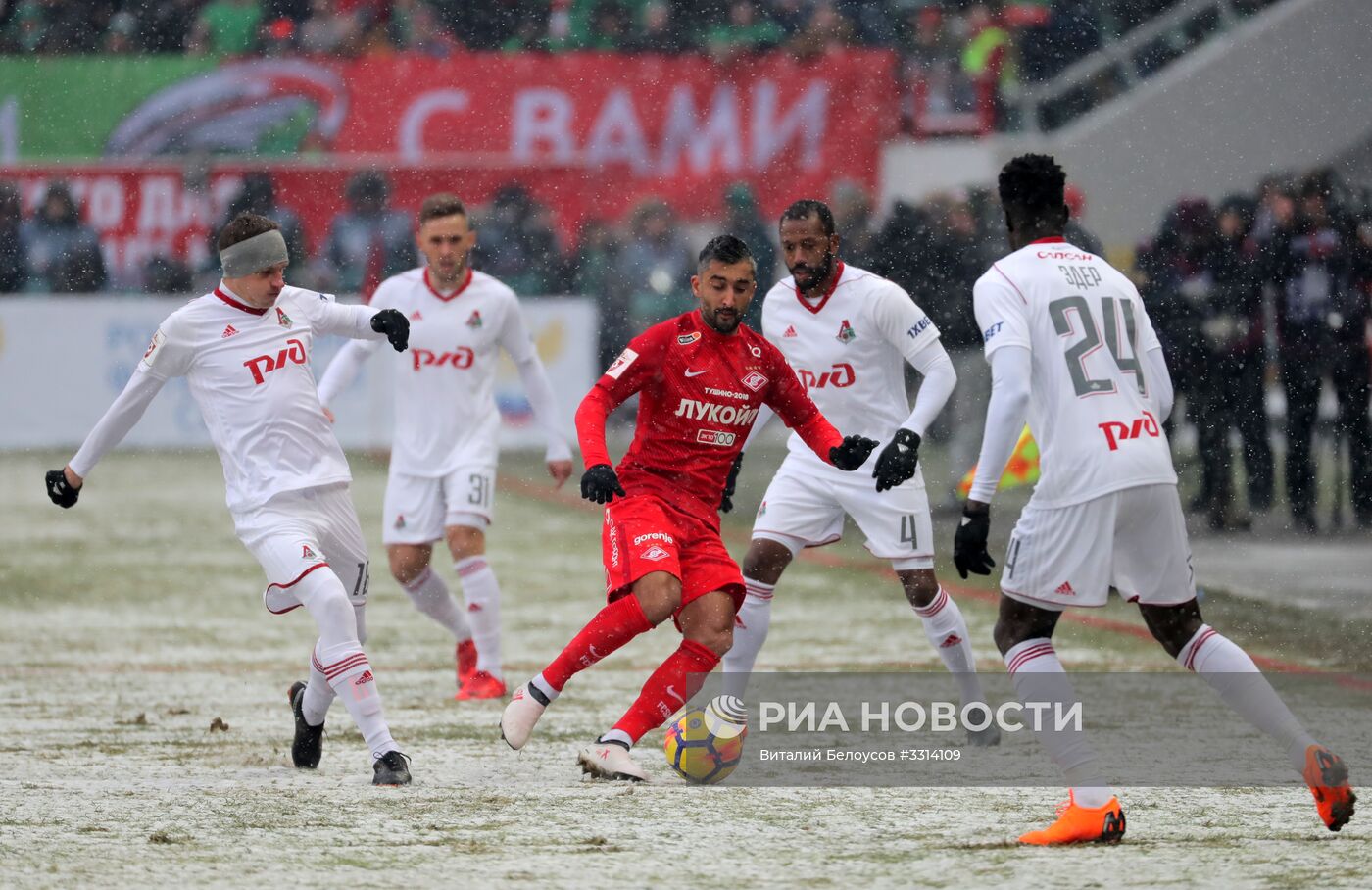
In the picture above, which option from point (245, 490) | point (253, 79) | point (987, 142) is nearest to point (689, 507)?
point (245, 490)

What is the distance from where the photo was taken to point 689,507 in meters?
7.06

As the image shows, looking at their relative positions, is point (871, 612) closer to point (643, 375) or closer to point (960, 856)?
point (643, 375)

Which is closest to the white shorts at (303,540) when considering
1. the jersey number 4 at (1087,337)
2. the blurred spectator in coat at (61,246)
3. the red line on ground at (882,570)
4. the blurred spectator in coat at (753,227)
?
the jersey number 4 at (1087,337)

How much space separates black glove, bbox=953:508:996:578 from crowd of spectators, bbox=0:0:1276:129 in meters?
17.0

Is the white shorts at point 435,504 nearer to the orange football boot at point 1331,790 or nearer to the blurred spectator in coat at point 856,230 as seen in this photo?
the orange football boot at point 1331,790

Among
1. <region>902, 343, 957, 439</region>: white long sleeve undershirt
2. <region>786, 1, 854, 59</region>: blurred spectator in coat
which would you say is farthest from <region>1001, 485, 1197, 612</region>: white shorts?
<region>786, 1, 854, 59</region>: blurred spectator in coat

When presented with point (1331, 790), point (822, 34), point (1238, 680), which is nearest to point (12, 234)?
point (822, 34)

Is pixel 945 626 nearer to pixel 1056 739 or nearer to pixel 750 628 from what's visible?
pixel 750 628

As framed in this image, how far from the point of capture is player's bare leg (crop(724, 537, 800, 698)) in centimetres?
784

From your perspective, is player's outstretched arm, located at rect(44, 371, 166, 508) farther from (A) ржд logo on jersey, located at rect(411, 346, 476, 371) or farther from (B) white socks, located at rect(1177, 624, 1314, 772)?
(B) white socks, located at rect(1177, 624, 1314, 772)

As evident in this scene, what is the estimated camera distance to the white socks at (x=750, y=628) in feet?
25.7

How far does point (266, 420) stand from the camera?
722cm

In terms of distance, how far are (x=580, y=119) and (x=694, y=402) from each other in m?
16.6

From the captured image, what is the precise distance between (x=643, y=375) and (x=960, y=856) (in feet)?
7.06
